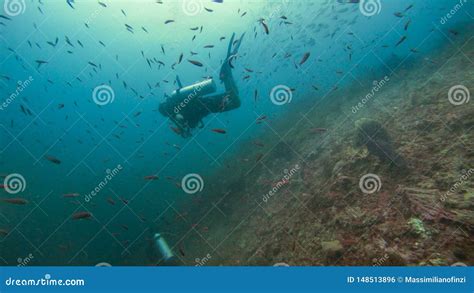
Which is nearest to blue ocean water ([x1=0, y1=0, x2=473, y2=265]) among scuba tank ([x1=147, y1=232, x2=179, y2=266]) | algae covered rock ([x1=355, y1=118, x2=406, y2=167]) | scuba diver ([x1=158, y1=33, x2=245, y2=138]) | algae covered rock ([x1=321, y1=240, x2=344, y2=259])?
scuba diver ([x1=158, y1=33, x2=245, y2=138])

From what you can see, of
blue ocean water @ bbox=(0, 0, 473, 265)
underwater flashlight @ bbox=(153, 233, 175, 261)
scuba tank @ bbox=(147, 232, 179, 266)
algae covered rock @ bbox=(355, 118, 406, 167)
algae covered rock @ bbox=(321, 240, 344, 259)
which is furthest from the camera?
blue ocean water @ bbox=(0, 0, 473, 265)

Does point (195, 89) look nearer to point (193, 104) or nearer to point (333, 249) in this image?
point (193, 104)

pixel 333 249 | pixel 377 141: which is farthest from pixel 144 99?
pixel 333 249

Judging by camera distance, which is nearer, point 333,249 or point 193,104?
point 333,249

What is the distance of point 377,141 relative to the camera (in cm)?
776

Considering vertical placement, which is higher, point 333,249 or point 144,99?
point 144,99

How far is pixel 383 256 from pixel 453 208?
4.96 ft

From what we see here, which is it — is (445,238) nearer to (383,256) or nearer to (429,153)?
(383,256)

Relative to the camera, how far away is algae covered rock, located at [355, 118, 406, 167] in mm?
7226

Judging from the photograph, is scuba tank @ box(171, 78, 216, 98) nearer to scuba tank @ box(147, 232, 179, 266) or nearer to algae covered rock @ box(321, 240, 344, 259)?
scuba tank @ box(147, 232, 179, 266)

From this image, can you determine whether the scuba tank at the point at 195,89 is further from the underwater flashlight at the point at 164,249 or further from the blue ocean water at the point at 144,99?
the underwater flashlight at the point at 164,249

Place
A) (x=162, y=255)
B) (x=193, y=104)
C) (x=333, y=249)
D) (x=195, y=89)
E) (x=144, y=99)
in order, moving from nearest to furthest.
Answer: (x=333, y=249) < (x=193, y=104) < (x=195, y=89) < (x=162, y=255) < (x=144, y=99)

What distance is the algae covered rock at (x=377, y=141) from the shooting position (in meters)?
7.23
